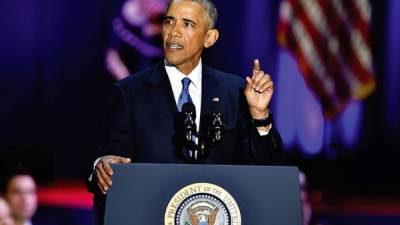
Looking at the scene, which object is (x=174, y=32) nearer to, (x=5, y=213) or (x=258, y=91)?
(x=258, y=91)

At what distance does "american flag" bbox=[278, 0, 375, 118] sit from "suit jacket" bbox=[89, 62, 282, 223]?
2.12 meters

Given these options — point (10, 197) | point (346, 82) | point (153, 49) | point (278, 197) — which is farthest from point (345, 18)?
point (278, 197)

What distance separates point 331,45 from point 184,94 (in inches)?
88.8

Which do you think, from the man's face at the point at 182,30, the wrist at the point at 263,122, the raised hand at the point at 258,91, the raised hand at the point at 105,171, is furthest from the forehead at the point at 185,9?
the raised hand at the point at 105,171

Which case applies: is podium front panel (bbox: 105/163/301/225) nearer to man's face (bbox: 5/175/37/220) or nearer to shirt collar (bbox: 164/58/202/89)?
shirt collar (bbox: 164/58/202/89)

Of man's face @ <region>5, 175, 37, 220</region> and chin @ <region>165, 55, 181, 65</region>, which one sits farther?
man's face @ <region>5, 175, 37, 220</region>

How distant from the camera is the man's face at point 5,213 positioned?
12.1ft

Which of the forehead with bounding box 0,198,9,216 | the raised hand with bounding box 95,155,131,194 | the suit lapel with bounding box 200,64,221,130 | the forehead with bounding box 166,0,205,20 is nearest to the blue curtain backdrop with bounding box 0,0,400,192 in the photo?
the forehead with bounding box 0,198,9,216

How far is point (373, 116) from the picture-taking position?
13.0 ft

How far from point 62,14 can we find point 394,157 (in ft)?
7.26

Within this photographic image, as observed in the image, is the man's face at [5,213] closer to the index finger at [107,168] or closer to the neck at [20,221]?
the neck at [20,221]

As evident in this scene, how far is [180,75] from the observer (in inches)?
78.5

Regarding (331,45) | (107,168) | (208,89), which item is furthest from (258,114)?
(331,45)

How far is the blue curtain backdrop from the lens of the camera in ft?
12.5
